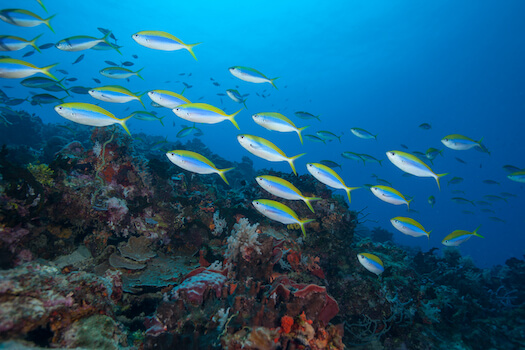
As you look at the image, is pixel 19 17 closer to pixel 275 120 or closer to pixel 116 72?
pixel 116 72

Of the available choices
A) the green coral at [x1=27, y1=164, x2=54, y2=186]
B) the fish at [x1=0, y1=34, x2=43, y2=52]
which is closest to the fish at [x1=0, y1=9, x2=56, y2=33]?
the fish at [x1=0, y1=34, x2=43, y2=52]

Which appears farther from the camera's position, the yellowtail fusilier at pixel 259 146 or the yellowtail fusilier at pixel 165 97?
the yellowtail fusilier at pixel 165 97

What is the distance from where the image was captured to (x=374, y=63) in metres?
77.5

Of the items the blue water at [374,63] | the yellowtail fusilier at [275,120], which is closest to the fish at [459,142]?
the yellowtail fusilier at [275,120]

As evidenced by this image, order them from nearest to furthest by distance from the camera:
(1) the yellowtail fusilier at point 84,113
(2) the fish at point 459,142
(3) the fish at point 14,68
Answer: (1) the yellowtail fusilier at point 84,113 < (3) the fish at point 14,68 < (2) the fish at point 459,142

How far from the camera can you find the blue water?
5672 centimetres

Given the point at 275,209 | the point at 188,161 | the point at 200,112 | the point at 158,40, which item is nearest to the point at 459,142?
the point at 275,209

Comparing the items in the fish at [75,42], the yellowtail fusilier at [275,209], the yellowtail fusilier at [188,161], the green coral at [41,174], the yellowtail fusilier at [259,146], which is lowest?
the green coral at [41,174]

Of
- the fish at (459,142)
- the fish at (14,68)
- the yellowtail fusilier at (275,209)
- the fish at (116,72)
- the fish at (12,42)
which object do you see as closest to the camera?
the yellowtail fusilier at (275,209)

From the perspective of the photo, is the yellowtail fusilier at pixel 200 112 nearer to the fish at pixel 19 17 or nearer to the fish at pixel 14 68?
the fish at pixel 14 68

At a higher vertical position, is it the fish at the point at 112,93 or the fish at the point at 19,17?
the fish at the point at 19,17

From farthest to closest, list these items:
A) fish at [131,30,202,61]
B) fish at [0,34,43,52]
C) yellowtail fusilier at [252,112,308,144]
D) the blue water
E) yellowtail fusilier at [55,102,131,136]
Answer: the blue water → fish at [0,34,43,52] → fish at [131,30,202,61] → yellowtail fusilier at [252,112,308,144] → yellowtail fusilier at [55,102,131,136]

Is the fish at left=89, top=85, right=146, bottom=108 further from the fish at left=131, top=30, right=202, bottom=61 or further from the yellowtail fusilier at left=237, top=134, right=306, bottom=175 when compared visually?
the yellowtail fusilier at left=237, top=134, right=306, bottom=175

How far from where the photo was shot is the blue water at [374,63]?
5672 cm
